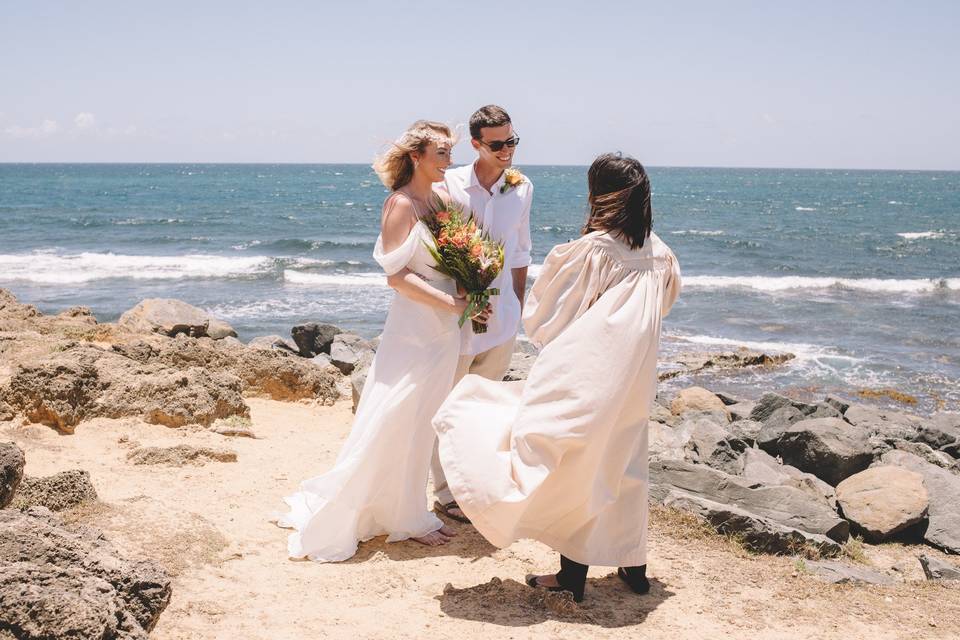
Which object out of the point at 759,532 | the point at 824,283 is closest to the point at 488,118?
the point at 759,532

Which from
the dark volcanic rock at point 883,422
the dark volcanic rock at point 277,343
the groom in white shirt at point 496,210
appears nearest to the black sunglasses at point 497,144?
the groom in white shirt at point 496,210

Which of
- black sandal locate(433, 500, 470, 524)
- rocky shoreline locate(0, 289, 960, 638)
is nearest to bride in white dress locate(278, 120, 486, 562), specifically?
black sandal locate(433, 500, 470, 524)

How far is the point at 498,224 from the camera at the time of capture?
18.0ft

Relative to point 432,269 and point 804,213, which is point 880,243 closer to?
point 804,213

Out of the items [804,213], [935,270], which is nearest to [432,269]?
[935,270]

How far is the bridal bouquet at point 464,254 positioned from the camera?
5008mm

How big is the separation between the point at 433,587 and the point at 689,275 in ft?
82.6

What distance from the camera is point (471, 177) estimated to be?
5496mm

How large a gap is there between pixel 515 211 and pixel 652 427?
15.7 feet

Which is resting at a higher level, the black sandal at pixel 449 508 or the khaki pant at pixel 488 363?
the khaki pant at pixel 488 363

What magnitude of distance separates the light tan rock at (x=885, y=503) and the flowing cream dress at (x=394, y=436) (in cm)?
367

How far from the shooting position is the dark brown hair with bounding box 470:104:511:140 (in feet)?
17.3

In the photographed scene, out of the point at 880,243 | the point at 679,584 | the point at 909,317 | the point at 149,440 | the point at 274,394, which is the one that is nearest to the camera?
the point at 679,584

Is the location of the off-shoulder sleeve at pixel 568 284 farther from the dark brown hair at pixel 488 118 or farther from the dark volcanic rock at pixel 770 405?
the dark volcanic rock at pixel 770 405
